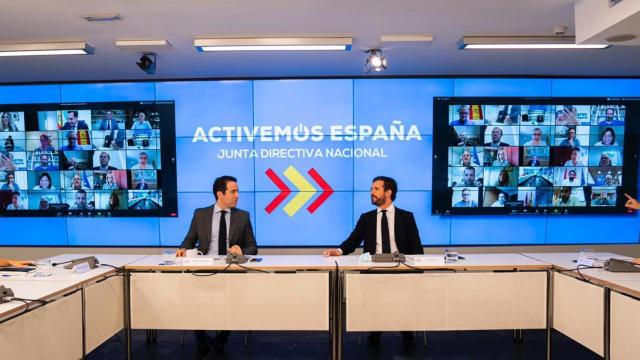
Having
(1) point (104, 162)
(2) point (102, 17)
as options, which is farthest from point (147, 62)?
(1) point (104, 162)

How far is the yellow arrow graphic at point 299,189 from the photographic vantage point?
4.69 meters

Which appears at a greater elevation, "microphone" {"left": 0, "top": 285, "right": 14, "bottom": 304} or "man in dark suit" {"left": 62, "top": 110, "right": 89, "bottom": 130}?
"man in dark suit" {"left": 62, "top": 110, "right": 89, "bottom": 130}

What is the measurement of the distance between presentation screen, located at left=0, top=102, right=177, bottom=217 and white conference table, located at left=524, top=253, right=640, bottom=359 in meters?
3.96

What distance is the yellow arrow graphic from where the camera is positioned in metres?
4.69

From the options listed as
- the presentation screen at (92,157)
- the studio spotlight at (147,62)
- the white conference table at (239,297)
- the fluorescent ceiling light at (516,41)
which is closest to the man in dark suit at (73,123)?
the presentation screen at (92,157)

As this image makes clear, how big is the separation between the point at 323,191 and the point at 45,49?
2.99 meters

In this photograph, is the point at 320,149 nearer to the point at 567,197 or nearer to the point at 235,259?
the point at 235,259

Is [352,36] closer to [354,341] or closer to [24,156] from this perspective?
[354,341]

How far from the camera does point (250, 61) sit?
392cm

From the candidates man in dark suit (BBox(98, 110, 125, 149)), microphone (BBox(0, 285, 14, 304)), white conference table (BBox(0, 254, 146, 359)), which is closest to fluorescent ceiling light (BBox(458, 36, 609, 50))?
white conference table (BBox(0, 254, 146, 359))

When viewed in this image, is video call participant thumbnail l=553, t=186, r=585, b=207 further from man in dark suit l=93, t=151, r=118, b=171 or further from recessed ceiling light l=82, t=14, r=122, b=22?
man in dark suit l=93, t=151, r=118, b=171

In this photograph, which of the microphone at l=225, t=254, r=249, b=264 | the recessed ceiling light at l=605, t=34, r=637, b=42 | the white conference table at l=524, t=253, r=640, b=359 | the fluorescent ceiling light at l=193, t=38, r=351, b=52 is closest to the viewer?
the white conference table at l=524, t=253, r=640, b=359

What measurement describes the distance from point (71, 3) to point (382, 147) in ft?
10.6

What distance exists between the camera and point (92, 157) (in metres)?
4.69
